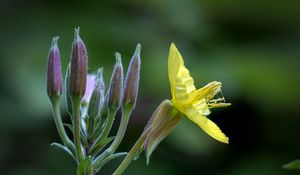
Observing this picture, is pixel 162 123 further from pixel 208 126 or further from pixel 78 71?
pixel 78 71

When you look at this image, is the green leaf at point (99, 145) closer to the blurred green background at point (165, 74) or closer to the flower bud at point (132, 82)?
the flower bud at point (132, 82)

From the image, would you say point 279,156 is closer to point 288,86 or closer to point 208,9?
point 288,86

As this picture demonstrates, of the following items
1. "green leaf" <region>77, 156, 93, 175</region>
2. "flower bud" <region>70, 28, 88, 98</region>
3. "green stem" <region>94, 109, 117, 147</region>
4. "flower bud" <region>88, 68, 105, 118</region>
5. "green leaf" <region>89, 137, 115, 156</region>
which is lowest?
"green leaf" <region>77, 156, 93, 175</region>

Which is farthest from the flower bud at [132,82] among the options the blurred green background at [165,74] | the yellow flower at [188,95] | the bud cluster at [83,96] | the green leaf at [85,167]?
the blurred green background at [165,74]

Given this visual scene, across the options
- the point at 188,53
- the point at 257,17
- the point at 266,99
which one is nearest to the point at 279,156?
the point at 266,99

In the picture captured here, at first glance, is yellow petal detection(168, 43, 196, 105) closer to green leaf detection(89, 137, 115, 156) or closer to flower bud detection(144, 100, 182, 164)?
flower bud detection(144, 100, 182, 164)

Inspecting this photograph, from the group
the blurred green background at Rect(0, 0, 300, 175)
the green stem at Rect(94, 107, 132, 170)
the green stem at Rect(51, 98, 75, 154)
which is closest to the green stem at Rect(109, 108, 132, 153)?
the green stem at Rect(94, 107, 132, 170)
